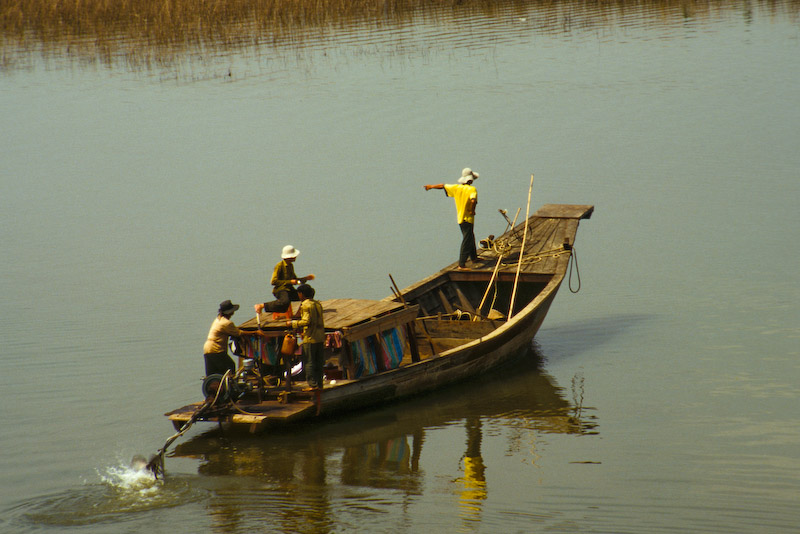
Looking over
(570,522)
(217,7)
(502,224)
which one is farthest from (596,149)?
(217,7)

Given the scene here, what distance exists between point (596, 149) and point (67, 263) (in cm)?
1105

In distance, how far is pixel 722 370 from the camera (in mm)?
12047

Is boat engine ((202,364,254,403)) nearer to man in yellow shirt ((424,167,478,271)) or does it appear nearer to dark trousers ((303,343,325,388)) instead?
dark trousers ((303,343,325,388))

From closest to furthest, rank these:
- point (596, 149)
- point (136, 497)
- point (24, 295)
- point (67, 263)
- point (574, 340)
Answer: point (136, 497) < point (574, 340) < point (24, 295) < point (67, 263) < point (596, 149)

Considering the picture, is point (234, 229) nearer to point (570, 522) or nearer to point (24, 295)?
point (24, 295)

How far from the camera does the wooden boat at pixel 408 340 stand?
1012 cm

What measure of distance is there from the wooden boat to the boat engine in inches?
0.5

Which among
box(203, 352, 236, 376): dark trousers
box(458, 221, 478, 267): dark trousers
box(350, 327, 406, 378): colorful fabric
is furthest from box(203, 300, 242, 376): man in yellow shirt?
box(458, 221, 478, 267): dark trousers

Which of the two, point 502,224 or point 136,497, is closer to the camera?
point 136,497

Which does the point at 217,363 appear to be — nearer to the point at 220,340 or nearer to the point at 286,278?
the point at 220,340

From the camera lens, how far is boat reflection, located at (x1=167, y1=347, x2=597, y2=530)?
29.8 ft

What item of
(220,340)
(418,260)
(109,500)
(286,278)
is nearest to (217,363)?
(220,340)

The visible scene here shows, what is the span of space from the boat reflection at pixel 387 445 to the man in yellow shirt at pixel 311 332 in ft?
2.27

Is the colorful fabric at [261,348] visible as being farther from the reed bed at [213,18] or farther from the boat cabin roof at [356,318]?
the reed bed at [213,18]
